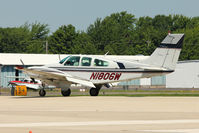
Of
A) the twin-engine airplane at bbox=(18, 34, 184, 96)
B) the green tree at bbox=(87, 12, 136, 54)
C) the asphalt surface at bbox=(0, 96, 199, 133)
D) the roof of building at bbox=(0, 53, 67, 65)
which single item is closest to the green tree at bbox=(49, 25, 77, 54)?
the green tree at bbox=(87, 12, 136, 54)

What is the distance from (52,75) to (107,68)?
3.32 meters

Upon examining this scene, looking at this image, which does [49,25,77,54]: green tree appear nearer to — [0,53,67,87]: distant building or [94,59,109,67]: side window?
[0,53,67,87]: distant building

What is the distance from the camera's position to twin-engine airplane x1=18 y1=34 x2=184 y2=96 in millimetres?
27750

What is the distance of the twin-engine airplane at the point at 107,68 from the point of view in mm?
27750

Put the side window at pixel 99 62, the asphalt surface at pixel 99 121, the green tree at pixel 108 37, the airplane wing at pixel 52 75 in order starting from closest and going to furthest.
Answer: the asphalt surface at pixel 99 121 < the airplane wing at pixel 52 75 < the side window at pixel 99 62 < the green tree at pixel 108 37

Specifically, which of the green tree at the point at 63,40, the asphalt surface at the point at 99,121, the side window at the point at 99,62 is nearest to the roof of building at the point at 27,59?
the side window at the point at 99,62

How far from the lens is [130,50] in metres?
110

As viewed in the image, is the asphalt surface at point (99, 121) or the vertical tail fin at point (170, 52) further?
the vertical tail fin at point (170, 52)

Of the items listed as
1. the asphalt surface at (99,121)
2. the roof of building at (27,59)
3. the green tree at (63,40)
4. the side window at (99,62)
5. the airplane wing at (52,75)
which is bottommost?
the asphalt surface at (99,121)

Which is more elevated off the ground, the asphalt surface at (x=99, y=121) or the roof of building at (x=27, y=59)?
the roof of building at (x=27, y=59)

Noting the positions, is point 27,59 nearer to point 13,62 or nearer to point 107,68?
point 13,62

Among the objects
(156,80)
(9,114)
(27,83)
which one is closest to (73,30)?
(156,80)

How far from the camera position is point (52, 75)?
93.4 feet

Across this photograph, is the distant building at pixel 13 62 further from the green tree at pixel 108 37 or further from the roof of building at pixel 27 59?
the green tree at pixel 108 37
